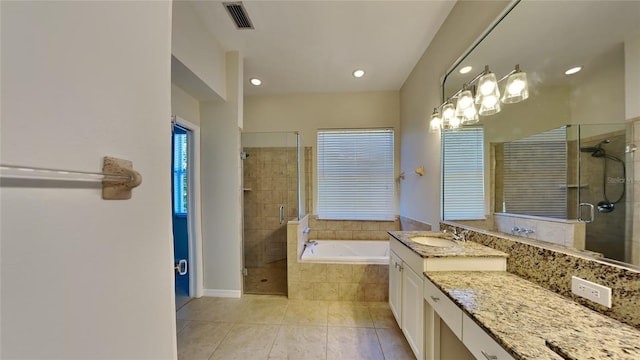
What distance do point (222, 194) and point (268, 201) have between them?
852 millimetres

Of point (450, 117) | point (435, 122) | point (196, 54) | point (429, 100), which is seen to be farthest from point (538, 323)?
point (196, 54)

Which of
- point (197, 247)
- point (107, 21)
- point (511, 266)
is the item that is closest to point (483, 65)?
point (511, 266)

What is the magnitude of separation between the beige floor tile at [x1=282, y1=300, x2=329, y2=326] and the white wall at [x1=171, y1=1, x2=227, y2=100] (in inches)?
99.4

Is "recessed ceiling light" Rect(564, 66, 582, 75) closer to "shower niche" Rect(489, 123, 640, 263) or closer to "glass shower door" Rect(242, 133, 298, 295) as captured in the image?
"shower niche" Rect(489, 123, 640, 263)

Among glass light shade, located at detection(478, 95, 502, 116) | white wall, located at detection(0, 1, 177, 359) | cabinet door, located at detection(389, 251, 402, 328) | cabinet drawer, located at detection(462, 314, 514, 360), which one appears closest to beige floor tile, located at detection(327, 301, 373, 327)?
cabinet door, located at detection(389, 251, 402, 328)

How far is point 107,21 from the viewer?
632 millimetres

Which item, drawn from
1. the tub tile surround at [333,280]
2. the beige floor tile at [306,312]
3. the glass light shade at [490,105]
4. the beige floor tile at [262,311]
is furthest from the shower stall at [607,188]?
the beige floor tile at [262,311]

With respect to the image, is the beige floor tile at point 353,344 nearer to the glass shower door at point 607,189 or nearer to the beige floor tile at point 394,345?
the beige floor tile at point 394,345

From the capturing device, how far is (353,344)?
6.15 feet

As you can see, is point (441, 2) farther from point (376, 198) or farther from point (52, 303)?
point (52, 303)

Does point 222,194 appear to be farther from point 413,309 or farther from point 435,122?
point 435,122

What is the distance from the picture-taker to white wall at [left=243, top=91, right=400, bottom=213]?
350 cm

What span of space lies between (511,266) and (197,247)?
2975 millimetres

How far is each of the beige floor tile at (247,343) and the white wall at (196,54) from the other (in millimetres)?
2455
